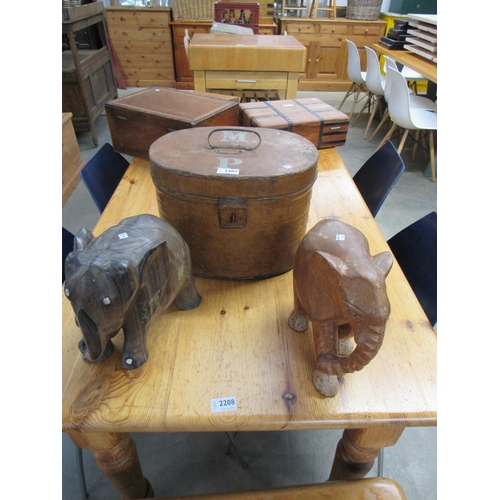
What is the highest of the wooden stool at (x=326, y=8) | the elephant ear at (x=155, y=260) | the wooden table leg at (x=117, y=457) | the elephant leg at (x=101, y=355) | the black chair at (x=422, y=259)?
the wooden stool at (x=326, y=8)

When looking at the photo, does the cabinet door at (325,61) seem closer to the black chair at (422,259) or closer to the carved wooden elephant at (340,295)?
the black chair at (422,259)

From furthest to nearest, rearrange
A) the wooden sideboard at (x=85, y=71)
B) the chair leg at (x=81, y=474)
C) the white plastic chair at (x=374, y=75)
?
the white plastic chair at (x=374, y=75) → the wooden sideboard at (x=85, y=71) → the chair leg at (x=81, y=474)

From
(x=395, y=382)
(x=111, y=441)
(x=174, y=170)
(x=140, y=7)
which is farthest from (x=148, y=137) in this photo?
(x=140, y=7)

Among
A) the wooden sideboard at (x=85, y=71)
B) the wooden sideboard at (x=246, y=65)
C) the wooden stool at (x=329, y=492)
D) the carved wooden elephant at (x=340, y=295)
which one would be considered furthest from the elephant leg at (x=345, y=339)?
the wooden sideboard at (x=85, y=71)

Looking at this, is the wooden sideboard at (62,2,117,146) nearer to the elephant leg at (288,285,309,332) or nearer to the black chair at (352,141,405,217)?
the black chair at (352,141,405,217)

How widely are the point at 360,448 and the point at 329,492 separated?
0.44 feet

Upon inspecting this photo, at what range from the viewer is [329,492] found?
0.83 m

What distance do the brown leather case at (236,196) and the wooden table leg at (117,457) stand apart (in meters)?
0.50

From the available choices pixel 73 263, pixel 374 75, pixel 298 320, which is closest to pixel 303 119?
pixel 298 320

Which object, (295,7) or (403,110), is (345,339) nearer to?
(403,110)

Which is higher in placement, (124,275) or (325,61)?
(124,275)

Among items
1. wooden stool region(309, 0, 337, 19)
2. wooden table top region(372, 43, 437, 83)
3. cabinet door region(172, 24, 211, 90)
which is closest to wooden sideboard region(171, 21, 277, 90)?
cabinet door region(172, 24, 211, 90)

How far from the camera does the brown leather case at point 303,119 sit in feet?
5.62

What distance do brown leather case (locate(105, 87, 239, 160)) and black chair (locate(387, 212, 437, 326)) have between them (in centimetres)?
99
